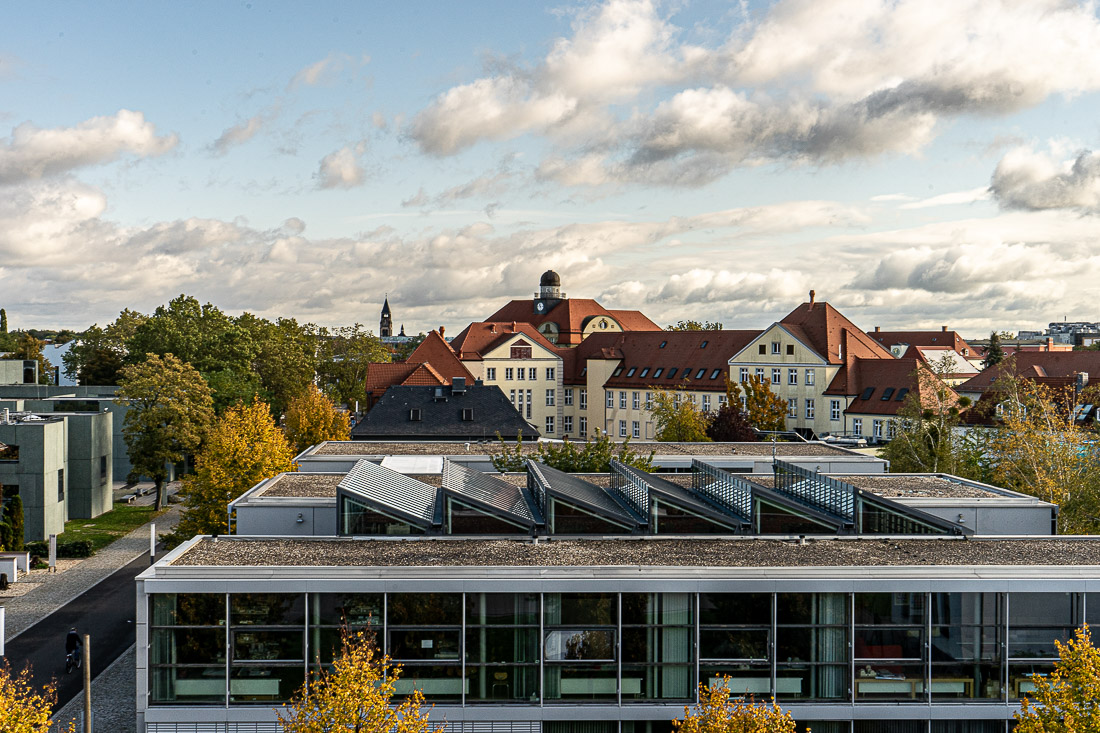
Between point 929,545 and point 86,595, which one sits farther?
point 86,595

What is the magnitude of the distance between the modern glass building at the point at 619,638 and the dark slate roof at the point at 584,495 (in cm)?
420

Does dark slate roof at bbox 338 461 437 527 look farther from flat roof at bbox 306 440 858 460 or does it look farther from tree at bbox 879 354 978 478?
tree at bbox 879 354 978 478

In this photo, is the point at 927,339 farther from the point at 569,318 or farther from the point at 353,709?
the point at 353,709

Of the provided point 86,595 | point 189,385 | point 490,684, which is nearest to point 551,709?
point 490,684

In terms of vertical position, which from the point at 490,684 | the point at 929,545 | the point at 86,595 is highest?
the point at 929,545

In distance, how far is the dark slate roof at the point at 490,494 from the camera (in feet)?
69.2

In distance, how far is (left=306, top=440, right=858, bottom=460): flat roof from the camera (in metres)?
36.5

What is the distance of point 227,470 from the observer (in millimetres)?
33406

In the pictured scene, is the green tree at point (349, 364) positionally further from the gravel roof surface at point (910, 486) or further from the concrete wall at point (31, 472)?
the gravel roof surface at point (910, 486)

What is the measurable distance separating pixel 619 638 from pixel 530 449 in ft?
74.8

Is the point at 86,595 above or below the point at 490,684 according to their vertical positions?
below

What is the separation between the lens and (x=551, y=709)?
55.6 feet

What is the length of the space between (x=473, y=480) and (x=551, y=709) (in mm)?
8694

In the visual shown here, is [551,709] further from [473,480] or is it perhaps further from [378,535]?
[473,480]
